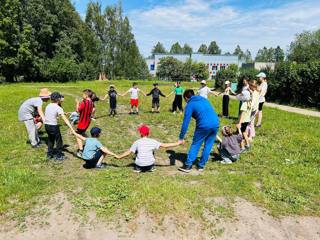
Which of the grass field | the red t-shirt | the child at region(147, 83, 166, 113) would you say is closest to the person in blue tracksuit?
the grass field

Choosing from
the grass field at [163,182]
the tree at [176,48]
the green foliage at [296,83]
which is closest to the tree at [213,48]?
the tree at [176,48]

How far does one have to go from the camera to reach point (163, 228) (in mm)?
4902

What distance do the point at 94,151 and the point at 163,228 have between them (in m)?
2.93

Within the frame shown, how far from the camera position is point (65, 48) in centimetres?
5359

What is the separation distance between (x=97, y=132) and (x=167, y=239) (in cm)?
327

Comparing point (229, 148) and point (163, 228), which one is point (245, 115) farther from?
point (163, 228)

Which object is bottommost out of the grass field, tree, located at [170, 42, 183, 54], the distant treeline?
the grass field

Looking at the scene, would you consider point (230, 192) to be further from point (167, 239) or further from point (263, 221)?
point (167, 239)

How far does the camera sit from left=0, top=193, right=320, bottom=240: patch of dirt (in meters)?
4.72

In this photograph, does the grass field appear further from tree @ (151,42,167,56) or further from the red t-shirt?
tree @ (151,42,167,56)

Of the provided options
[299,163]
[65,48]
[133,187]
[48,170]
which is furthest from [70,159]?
[65,48]

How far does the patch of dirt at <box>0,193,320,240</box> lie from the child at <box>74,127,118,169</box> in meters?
1.93

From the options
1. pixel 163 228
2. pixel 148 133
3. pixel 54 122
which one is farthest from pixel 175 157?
pixel 163 228

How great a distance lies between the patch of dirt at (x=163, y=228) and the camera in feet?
15.5
